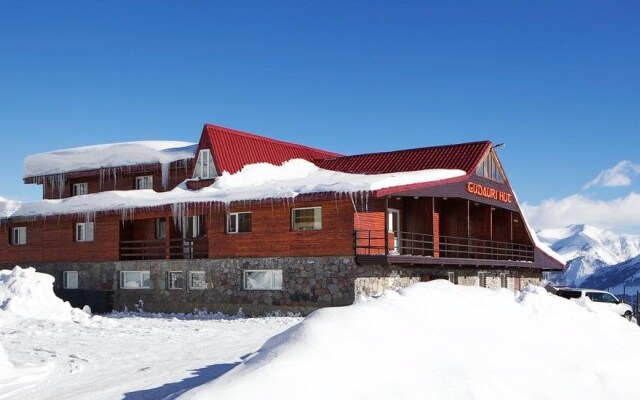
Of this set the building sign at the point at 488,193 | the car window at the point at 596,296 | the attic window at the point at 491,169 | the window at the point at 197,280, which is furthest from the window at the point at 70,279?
the car window at the point at 596,296

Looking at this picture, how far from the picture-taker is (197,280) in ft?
97.6

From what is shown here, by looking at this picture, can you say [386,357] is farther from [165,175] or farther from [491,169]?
[165,175]

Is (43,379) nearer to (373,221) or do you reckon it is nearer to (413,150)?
(373,221)

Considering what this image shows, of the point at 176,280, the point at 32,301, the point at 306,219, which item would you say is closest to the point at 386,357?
the point at 306,219

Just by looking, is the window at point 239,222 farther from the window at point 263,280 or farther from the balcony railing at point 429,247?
the balcony railing at point 429,247

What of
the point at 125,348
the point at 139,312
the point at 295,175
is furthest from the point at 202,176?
the point at 125,348

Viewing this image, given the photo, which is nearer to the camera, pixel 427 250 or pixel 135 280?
pixel 427 250

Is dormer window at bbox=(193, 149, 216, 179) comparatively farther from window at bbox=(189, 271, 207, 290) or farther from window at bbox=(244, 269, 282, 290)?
window at bbox=(244, 269, 282, 290)

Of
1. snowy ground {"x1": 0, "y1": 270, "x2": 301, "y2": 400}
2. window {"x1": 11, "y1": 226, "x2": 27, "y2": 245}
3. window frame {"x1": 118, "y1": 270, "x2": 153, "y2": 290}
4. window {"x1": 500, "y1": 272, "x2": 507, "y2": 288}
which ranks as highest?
→ window {"x1": 11, "y1": 226, "x2": 27, "y2": 245}

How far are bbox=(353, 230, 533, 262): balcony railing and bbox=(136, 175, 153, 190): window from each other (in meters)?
13.1

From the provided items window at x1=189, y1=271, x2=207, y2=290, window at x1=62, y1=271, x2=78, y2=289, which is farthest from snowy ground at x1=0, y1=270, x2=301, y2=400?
window at x1=62, y1=271, x2=78, y2=289

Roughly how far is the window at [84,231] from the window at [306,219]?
11222 millimetres

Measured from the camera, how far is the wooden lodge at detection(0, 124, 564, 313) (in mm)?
26359

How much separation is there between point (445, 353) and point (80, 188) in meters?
31.0
